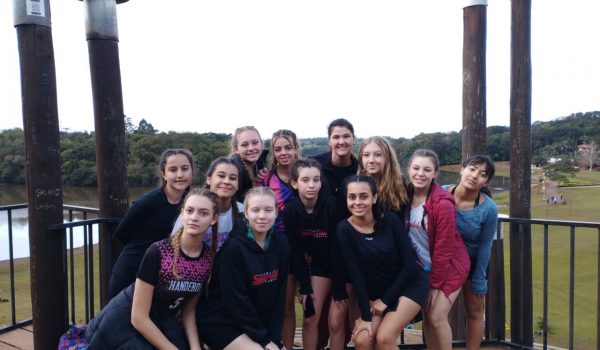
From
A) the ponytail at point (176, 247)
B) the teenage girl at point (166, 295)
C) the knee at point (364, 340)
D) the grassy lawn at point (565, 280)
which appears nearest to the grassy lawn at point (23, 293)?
the teenage girl at point (166, 295)

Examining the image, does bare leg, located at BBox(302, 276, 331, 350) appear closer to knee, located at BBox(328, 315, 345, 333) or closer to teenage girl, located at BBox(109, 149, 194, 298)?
knee, located at BBox(328, 315, 345, 333)

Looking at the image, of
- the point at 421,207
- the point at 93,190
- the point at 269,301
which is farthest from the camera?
A: the point at 93,190

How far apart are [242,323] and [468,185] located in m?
1.72

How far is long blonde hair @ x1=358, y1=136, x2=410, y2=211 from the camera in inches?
121

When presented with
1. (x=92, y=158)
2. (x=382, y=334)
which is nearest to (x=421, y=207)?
(x=382, y=334)

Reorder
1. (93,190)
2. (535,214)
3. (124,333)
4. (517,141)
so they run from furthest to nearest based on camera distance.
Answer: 1. (535,214)
2. (93,190)
3. (517,141)
4. (124,333)

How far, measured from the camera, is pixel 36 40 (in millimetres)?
3158

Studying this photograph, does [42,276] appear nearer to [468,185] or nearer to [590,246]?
[468,185]

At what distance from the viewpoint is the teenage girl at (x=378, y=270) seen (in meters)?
2.90

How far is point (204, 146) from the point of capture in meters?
15.3

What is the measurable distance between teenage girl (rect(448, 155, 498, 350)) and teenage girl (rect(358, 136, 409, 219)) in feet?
1.35

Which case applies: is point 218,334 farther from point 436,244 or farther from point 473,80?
point 473,80

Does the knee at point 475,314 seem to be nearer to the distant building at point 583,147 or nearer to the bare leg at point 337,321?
the bare leg at point 337,321

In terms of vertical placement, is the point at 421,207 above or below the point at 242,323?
above
